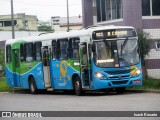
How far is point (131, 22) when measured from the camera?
3362cm

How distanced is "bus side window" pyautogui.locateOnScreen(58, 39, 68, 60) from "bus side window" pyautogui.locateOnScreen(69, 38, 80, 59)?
0.40 m

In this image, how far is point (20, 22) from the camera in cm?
9125

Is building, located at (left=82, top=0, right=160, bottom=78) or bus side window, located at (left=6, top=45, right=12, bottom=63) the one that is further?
building, located at (left=82, top=0, right=160, bottom=78)

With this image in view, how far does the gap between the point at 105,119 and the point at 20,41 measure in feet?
56.6

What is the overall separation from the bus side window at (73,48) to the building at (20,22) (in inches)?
2530

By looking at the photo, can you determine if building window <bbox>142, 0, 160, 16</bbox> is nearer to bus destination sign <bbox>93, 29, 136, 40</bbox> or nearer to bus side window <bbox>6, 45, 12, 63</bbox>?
bus side window <bbox>6, 45, 12, 63</bbox>

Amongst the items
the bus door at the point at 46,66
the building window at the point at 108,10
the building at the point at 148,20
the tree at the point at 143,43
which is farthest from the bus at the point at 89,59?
the building window at the point at 108,10

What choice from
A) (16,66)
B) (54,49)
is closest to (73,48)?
(54,49)

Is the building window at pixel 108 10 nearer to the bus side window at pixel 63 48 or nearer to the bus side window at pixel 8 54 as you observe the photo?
the bus side window at pixel 8 54

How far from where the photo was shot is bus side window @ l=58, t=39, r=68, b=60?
24.8 meters

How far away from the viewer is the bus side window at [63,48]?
24.8 meters

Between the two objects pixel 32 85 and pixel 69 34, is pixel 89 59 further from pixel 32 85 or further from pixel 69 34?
pixel 32 85

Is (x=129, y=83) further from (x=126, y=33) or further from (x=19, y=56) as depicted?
(x=19, y=56)

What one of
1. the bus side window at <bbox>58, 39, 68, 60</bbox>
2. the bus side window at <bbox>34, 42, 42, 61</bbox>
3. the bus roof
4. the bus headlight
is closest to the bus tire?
the bus side window at <bbox>34, 42, 42, 61</bbox>
